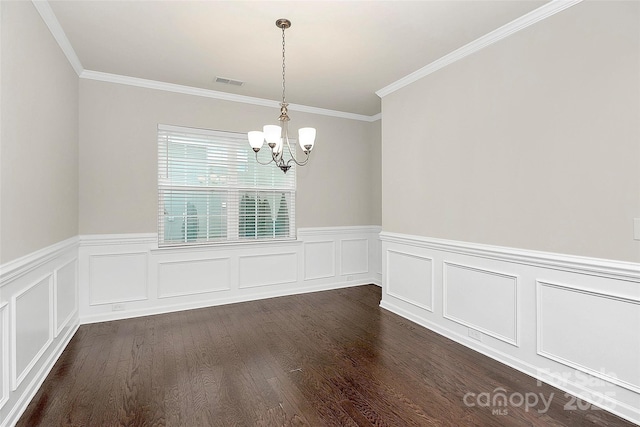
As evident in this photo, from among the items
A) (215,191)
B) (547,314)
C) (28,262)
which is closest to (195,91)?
(215,191)

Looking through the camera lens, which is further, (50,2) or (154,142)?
(154,142)

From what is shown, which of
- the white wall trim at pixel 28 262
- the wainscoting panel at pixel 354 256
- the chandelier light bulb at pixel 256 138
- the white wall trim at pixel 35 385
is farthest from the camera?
the wainscoting panel at pixel 354 256

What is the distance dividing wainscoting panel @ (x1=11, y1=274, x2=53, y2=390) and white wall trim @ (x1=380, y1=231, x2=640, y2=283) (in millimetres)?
3388

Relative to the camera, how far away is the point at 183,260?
4.16m

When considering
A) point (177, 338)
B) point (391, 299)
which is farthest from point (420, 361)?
point (177, 338)

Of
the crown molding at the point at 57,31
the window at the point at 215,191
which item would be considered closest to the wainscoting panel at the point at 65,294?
the window at the point at 215,191

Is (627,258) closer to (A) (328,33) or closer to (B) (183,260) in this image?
(A) (328,33)

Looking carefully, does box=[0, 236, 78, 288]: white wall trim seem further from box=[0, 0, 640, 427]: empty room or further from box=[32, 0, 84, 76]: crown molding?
box=[32, 0, 84, 76]: crown molding

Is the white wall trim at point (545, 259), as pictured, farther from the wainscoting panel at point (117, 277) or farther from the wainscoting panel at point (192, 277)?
the wainscoting panel at point (117, 277)

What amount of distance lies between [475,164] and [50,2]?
11.8 feet

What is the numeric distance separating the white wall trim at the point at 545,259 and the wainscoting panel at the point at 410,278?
24cm

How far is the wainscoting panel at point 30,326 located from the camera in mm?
2070

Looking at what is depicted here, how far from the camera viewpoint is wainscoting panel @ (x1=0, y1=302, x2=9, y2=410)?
6.19 feet

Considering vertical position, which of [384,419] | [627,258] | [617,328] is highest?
[627,258]
